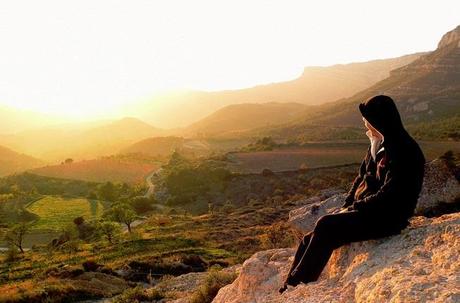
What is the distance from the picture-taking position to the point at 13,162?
6688 inches

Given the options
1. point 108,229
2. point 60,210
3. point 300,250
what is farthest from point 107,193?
point 300,250

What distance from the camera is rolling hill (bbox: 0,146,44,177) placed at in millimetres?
161938

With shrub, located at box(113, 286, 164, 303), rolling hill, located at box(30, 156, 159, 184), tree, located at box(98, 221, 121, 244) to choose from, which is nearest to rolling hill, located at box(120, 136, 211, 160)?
rolling hill, located at box(30, 156, 159, 184)

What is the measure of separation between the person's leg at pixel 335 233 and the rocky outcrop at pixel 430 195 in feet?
29.6

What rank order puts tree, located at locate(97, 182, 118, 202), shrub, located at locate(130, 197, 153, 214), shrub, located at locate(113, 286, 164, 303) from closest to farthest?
shrub, located at locate(113, 286, 164, 303) → shrub, located at locate(130, 197, 153, 214) → tree, located at locate(97, 182, 118, 202)

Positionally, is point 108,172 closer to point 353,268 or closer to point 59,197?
point 59,197

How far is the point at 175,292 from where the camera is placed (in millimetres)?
18234

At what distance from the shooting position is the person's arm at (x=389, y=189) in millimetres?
6396

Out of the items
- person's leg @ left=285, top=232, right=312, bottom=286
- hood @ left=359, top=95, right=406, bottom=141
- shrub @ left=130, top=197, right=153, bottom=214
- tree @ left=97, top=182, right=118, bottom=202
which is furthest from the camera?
tree @ left=97, top=182, right=118, bottom=202

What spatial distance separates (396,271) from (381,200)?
1.09 metres

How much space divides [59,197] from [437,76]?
131 meters

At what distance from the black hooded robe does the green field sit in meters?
63.2

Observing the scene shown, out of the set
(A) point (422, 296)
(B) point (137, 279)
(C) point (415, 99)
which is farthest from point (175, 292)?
(C) point (415, 99)

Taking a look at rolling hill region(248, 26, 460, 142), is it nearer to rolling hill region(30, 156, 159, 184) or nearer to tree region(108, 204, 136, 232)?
rolling hill region(30, 156, 159, 184)
